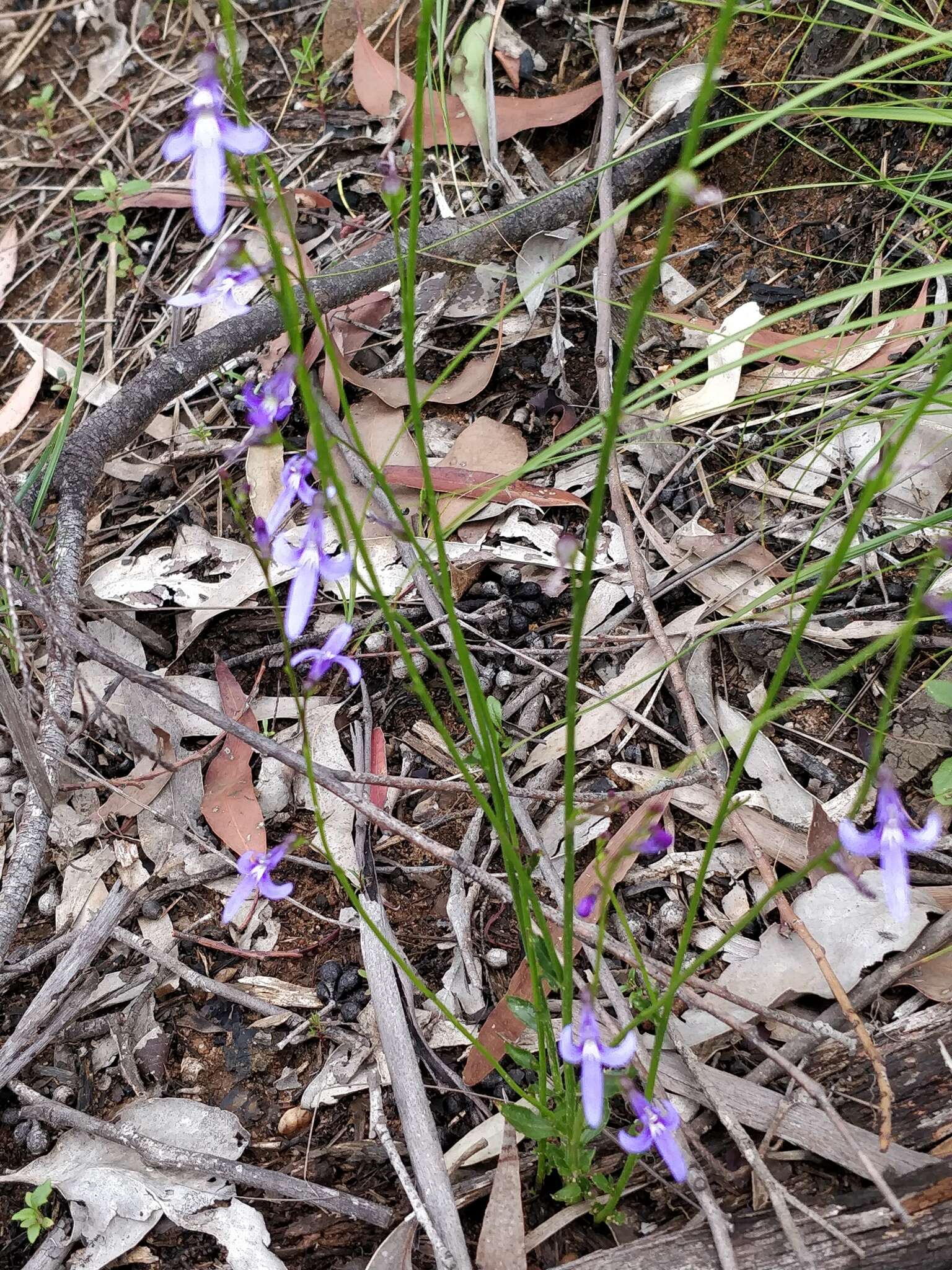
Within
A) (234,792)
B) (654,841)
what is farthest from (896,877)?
(234,792)

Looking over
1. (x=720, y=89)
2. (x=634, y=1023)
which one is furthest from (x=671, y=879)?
(x=720, y=89)

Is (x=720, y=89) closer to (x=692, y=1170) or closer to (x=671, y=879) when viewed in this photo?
(x=671, y=879)

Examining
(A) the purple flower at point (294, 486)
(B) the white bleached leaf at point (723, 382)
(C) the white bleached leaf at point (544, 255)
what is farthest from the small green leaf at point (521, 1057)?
(C) the white bleached leaf at point (544, 255)

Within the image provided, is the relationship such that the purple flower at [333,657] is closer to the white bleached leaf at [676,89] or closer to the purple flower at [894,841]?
the purple flower at [894,841]

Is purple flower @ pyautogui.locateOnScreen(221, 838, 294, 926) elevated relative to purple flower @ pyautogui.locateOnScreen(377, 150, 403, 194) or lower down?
lower down

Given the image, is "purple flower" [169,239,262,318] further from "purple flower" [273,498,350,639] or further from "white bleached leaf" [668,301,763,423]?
"white bleached leaf" [668,301,763,423]

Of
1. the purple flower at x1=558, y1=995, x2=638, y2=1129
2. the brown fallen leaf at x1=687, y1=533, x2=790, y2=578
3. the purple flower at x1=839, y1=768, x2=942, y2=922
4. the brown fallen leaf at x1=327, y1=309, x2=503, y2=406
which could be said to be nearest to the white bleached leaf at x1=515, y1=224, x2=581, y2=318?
the brown fallen leaf at x1=327, y1=309, x2=503, y2=406
